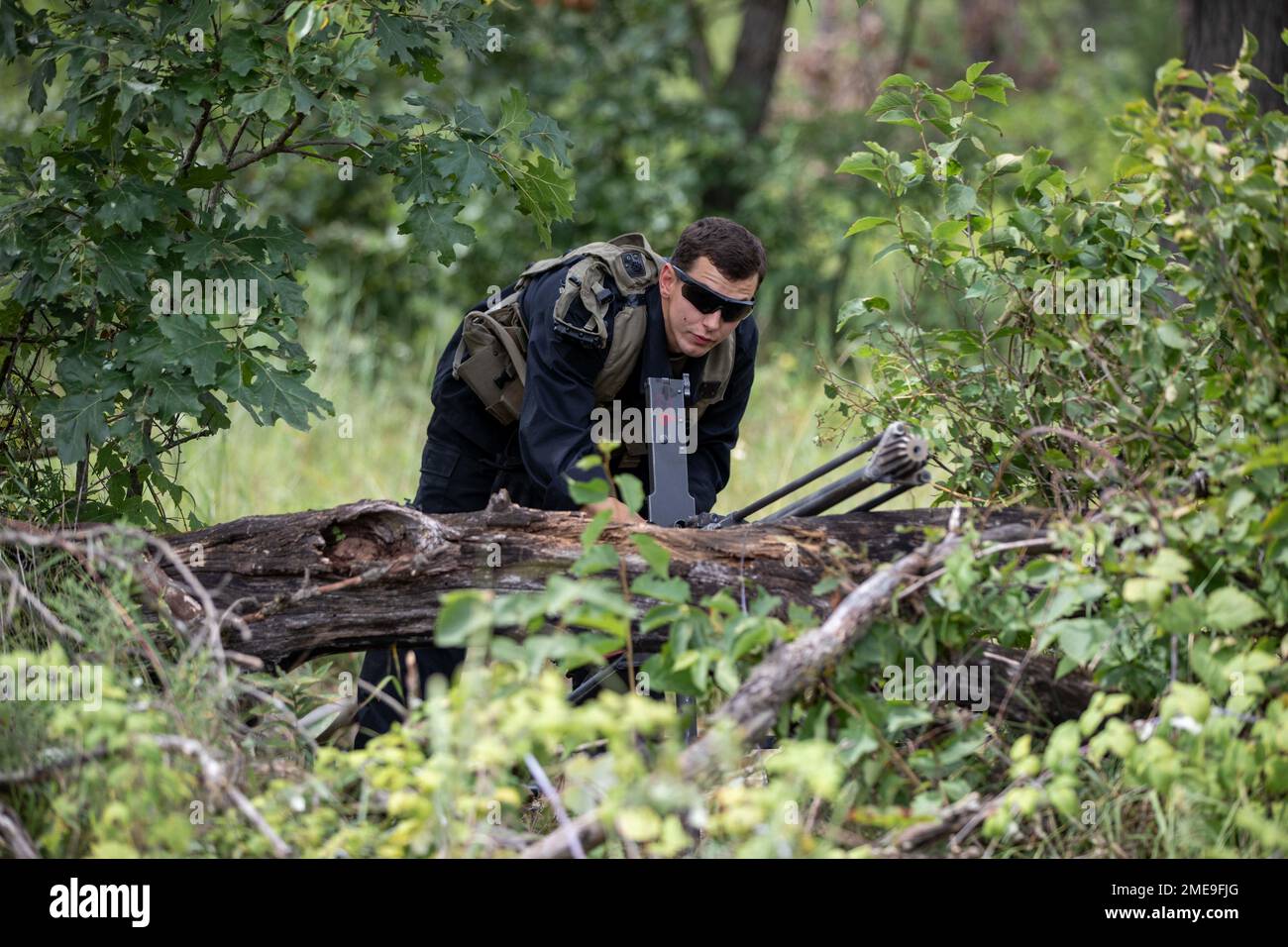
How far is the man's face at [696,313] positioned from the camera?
4039mm

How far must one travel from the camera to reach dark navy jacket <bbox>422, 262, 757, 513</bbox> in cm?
396

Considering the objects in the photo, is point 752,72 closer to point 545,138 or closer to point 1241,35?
point 1241,35

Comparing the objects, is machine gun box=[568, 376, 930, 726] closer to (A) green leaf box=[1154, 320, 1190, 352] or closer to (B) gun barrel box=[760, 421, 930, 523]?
(B) gun barrel box=[760, 421, 930, 523]

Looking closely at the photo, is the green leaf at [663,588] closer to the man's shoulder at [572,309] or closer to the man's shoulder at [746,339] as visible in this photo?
the man's shoulder at [572,309]

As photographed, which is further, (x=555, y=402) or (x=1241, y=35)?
(x=1241, y=35)

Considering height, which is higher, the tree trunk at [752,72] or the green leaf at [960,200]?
the tree trunk at [752,72]

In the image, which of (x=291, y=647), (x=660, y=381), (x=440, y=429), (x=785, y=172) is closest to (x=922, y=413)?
(x=660, y=381)

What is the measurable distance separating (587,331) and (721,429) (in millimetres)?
828

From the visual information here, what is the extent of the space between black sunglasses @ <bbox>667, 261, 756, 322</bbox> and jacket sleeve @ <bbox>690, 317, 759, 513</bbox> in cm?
42

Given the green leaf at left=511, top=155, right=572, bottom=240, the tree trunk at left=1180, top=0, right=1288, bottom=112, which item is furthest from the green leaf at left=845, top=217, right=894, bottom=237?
the tree trunk at left=1180, top=0, right=1288, bottom=112

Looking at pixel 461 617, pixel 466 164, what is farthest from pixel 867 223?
pixel 461 617

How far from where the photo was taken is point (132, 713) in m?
2.75

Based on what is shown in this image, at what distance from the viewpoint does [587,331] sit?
4.00 m

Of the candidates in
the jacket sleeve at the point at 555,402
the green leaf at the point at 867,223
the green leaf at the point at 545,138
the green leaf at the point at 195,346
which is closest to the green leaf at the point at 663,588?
the jacket sleeve at the point at 555,402
